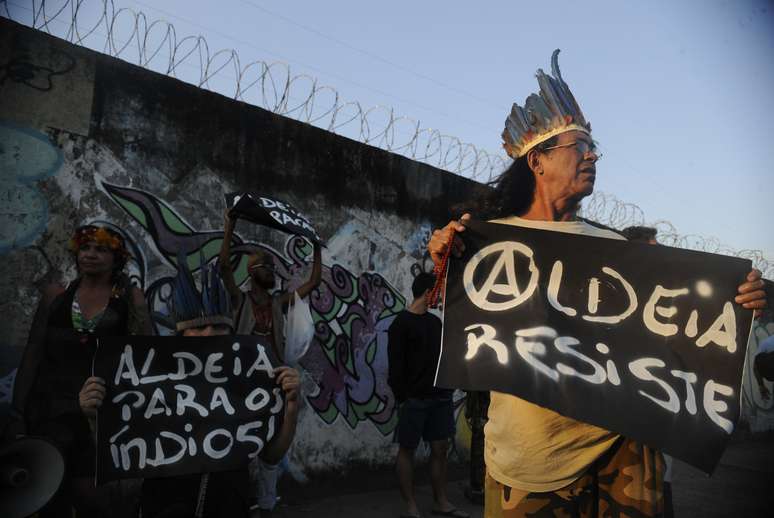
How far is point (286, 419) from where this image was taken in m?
2.92

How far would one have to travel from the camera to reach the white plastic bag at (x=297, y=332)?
4.49m

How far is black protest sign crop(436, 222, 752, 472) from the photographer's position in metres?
2.31

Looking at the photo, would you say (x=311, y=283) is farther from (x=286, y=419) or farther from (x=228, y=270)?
(x=286, y=419)

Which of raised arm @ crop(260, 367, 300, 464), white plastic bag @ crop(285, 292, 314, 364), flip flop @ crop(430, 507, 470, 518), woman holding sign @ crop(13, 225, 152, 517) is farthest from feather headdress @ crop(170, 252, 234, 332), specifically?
flip flop @ crop(430, 507, 470, 518)

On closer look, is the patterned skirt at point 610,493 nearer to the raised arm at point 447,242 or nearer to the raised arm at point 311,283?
the raised arm at point 447,242

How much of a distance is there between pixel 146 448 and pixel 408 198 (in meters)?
4.84

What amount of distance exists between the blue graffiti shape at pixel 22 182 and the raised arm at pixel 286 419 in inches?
95.3

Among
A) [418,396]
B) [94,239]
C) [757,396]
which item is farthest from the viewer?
[757,396]

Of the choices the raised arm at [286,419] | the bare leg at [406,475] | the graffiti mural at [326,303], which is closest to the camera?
the raised arm at [286,419]

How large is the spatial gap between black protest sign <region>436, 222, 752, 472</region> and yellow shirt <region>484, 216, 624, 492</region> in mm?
72

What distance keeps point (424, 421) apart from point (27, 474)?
10.1 ft

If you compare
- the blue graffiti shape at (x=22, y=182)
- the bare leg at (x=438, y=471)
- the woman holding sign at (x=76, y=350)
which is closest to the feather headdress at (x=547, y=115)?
the woman holding sign at (x=76, y=350)

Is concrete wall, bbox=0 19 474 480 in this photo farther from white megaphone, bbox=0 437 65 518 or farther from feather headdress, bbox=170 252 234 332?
feather headdress, bbox=170 252 234 332

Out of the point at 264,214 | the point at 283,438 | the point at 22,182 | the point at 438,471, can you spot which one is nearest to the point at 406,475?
the point at 438,471
